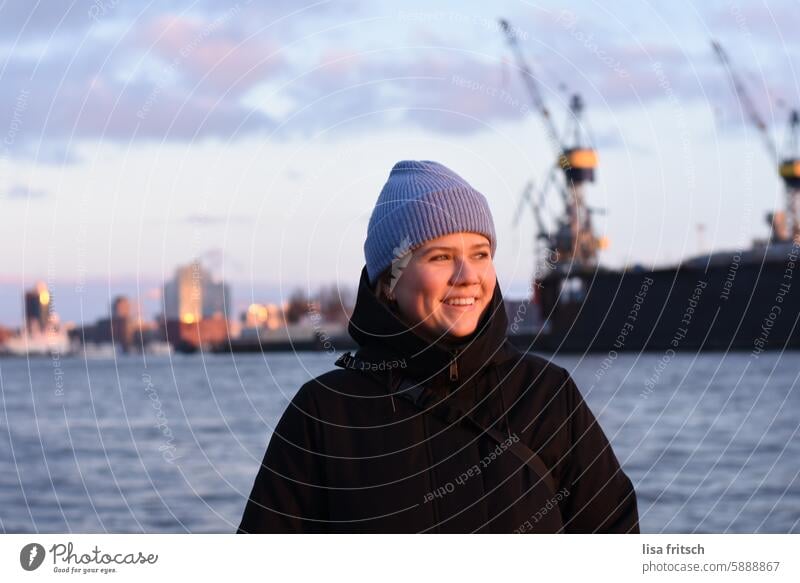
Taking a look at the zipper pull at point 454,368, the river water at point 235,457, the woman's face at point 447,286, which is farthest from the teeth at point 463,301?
the river water at point 235,457

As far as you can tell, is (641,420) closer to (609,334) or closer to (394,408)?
(394,408)

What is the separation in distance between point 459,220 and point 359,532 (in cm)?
86

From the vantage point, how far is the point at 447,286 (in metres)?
3.29

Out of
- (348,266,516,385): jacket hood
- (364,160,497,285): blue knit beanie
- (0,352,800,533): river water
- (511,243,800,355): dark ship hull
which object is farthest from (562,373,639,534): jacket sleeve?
(511,243,800,355): dark ship hull

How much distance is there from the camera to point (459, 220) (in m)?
3.37

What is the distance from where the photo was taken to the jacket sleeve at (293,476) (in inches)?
129

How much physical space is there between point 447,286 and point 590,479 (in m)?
0.58

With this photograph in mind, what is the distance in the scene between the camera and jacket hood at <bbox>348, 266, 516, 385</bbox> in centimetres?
321

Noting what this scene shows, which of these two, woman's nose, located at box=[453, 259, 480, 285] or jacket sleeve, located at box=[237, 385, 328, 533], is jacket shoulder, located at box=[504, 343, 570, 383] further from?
jacket sleeve, located at box=[237, 385, 328, 533]

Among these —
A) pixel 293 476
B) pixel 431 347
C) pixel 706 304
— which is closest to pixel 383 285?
pixel 431 347

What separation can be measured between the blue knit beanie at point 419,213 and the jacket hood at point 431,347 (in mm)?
165

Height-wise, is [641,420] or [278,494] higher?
[278,494]
